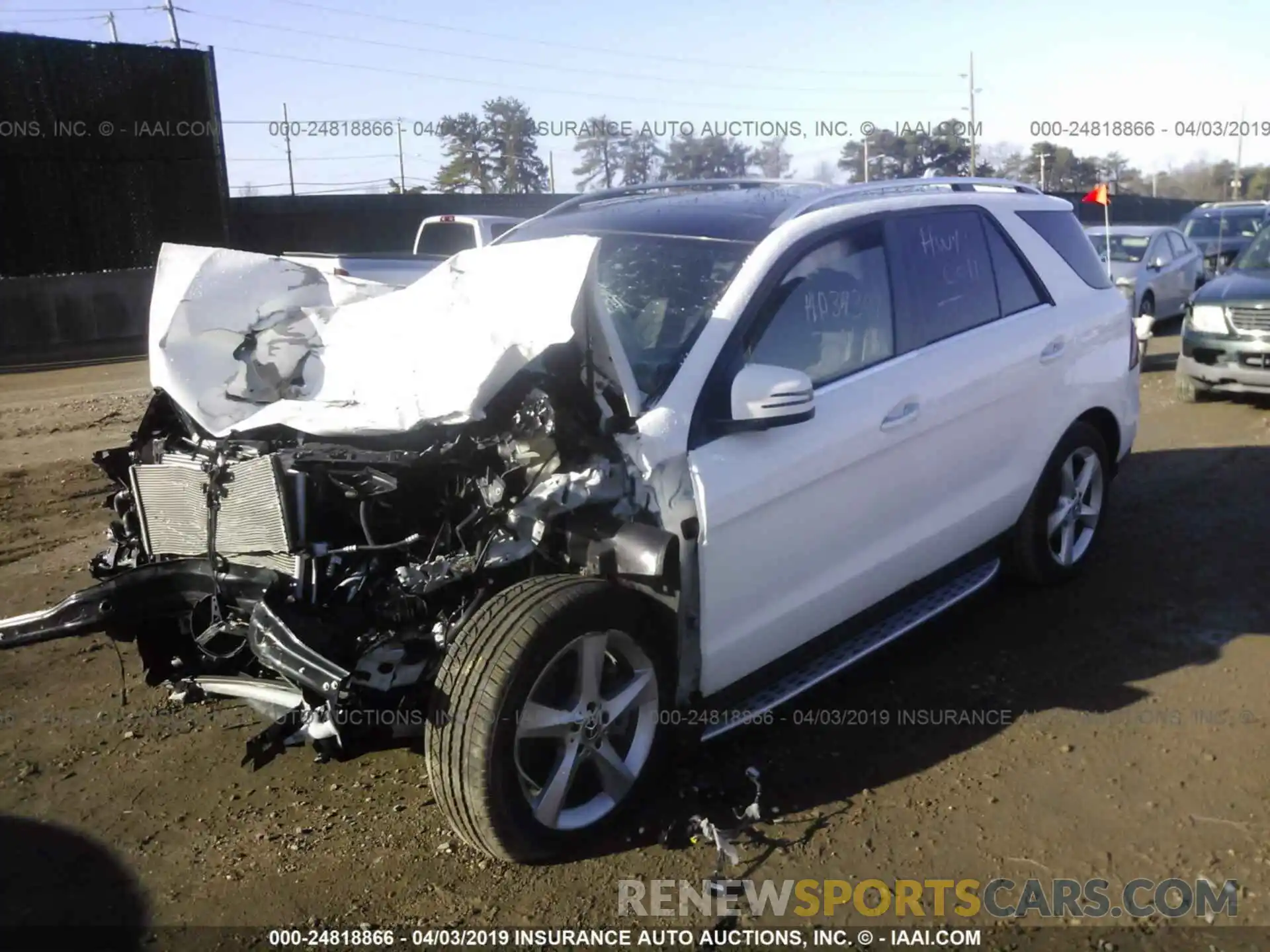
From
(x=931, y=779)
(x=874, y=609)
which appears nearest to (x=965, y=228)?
(x=874, y=609)

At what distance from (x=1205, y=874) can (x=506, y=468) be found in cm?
244

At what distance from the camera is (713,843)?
342 centimetres

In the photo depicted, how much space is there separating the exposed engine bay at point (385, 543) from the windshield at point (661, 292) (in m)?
0.31

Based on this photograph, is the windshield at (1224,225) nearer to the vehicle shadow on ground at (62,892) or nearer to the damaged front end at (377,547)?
the damaged front end at (377,547)

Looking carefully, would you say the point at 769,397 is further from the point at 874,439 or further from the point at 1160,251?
the point at 1160,251

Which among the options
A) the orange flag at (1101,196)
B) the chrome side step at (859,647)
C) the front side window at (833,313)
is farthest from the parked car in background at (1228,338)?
the front side window at (833,313)

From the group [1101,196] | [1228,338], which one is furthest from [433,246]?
[1228,338]

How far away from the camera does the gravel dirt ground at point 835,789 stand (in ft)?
10.7

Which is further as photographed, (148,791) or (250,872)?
(148,791)

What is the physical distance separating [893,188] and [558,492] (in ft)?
7.55

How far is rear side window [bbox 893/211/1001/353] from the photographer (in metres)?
4.38

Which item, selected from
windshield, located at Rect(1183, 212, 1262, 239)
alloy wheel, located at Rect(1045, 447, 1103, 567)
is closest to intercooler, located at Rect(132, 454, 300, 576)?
alloy wheel, located at Rect(1045, 447, 1103, 567)

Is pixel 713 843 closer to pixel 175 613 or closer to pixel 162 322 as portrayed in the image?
pixel 175 613

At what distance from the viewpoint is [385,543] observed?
3545mm
